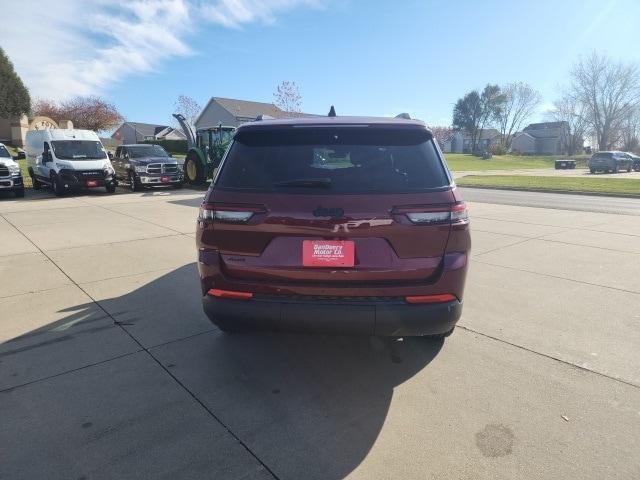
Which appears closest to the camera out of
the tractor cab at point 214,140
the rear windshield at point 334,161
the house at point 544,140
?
the rear windshield at point 334,161

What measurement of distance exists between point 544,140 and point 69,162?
307 feet

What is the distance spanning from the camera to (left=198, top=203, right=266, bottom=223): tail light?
111 inches

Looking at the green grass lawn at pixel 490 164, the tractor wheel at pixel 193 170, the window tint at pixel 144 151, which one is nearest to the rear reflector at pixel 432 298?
the tractor wheel at pixel 193 170

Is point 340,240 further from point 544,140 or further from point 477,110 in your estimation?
point 544,140

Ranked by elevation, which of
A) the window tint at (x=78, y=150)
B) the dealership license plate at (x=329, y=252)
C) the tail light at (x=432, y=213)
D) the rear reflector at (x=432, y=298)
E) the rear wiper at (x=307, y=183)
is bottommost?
the rear reflector at (x=432, y=298)

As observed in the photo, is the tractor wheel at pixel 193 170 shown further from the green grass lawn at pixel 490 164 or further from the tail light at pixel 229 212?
the green grass lawn at pixel 490 164

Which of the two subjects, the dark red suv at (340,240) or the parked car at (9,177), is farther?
the parked car at (9,177)

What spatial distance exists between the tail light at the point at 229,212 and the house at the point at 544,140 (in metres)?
96.0

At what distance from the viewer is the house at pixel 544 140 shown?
88.2 metres

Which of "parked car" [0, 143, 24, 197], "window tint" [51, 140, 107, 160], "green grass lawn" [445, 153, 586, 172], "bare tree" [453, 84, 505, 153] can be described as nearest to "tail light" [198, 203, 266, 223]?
"parked car" [0, 143, 24, 197]

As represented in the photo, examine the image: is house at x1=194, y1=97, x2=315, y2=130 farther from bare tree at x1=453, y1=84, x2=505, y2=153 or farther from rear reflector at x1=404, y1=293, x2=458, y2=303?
rear reflector at x1=404, y1=293, x2=458, y2=303

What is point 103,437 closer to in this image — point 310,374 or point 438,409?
point 310,374

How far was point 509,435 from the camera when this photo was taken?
259 cm

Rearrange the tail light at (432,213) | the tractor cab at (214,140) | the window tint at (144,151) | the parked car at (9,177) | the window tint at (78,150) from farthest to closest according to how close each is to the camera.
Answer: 1. the window tint at (144,151)
2. the tractor cab at (214,140)
3. the window tint at (78,150)
4. the parked car at (9,177)
5. the tail light at (432,213)
